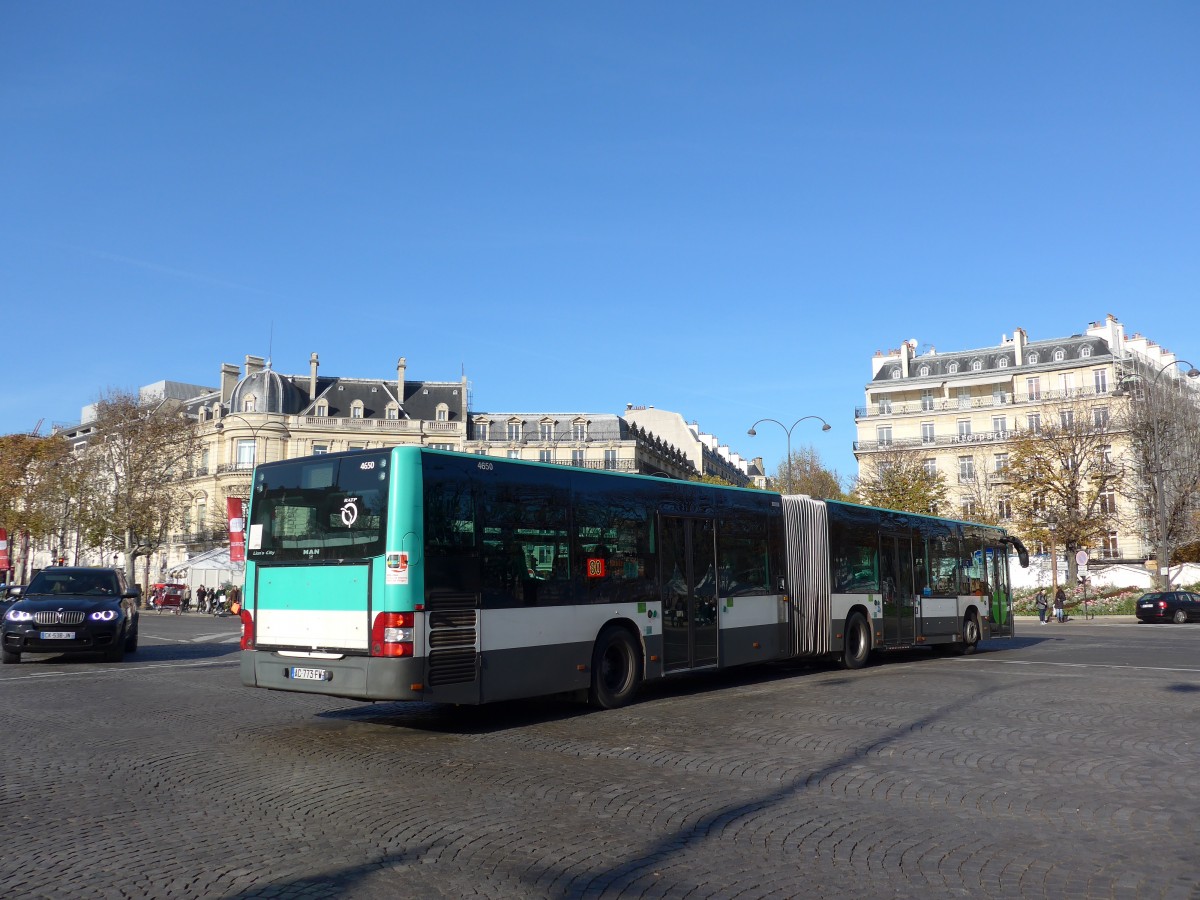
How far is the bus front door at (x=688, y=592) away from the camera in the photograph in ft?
44.5

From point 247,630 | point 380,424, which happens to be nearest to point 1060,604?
point 247,630

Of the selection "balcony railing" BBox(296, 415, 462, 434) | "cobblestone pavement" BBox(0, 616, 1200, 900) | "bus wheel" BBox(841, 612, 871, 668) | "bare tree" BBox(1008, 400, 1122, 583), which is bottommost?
"cobblestone pavement" BBox(0, 616, 1200, 900)

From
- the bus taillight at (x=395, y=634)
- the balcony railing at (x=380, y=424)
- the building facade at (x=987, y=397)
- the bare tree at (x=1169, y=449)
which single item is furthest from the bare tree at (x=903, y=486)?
the bus taillight at (x=395, y=634)

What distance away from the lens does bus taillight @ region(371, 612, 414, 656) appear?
970 cm

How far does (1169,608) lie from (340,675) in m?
38.9

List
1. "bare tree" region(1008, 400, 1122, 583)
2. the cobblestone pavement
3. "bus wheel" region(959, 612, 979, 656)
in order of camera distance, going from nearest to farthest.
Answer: the cobblestone pavement < "bus wheel" region(959, 612, 979, 656) < "bare tree" region(1008, 400, 1122, 583)

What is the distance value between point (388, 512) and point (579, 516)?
2.88 metres

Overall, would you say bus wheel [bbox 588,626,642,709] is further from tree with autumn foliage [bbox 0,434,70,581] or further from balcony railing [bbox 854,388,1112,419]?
balcony railing [bbox 854,388,1112,419]

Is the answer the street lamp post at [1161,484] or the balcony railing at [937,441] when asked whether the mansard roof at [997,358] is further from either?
the street lamp post at [1161,484]

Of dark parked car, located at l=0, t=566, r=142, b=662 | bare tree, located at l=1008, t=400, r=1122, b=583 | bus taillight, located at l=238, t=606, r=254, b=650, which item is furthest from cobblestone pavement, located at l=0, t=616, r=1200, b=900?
bare tree, located at l=1008, t=400, r=1122, b=583

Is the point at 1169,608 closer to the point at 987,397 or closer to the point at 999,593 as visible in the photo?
the point at 999,593

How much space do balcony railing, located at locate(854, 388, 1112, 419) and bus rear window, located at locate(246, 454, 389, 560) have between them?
7323 centimetres

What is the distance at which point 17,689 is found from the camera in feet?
46.5

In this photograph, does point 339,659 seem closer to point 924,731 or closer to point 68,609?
point 924,731
